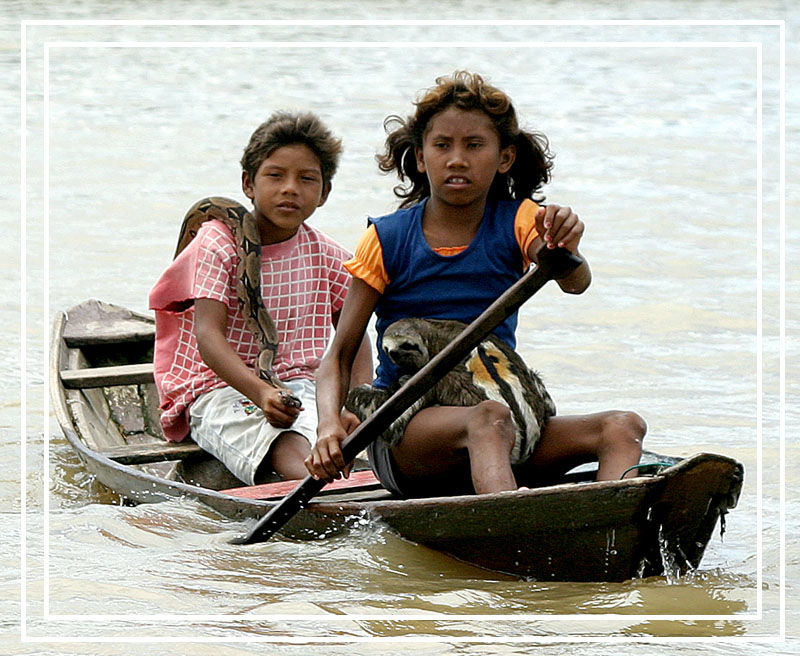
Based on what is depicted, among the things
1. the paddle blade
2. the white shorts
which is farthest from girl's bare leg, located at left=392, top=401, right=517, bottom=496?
the white shorts

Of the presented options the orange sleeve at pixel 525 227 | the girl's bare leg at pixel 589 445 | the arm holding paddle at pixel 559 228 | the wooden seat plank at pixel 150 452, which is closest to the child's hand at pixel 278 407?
the wooden seat plank at pixel 150 452

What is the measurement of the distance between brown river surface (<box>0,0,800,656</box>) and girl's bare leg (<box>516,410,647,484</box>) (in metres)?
0.28

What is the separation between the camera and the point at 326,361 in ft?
10.7

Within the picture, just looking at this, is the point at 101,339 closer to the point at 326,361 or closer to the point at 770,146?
the point at 326,361

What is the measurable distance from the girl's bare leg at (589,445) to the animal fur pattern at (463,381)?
5 cm

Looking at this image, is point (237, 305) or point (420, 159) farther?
point (237, 305)

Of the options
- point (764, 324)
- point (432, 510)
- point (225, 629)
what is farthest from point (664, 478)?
point (764, 324)

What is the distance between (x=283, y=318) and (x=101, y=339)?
4.75 ft

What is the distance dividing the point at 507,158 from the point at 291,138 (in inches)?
37.5

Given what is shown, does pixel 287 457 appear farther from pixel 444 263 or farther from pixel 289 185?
pixel 444 263

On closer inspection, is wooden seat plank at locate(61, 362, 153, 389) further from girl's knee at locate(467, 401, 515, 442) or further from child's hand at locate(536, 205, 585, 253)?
child's hand at locate(536, 205, 585, 253)

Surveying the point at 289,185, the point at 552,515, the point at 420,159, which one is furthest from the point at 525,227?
the point at 289,185

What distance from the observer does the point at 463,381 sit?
10.4ft

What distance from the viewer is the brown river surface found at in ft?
9.75
